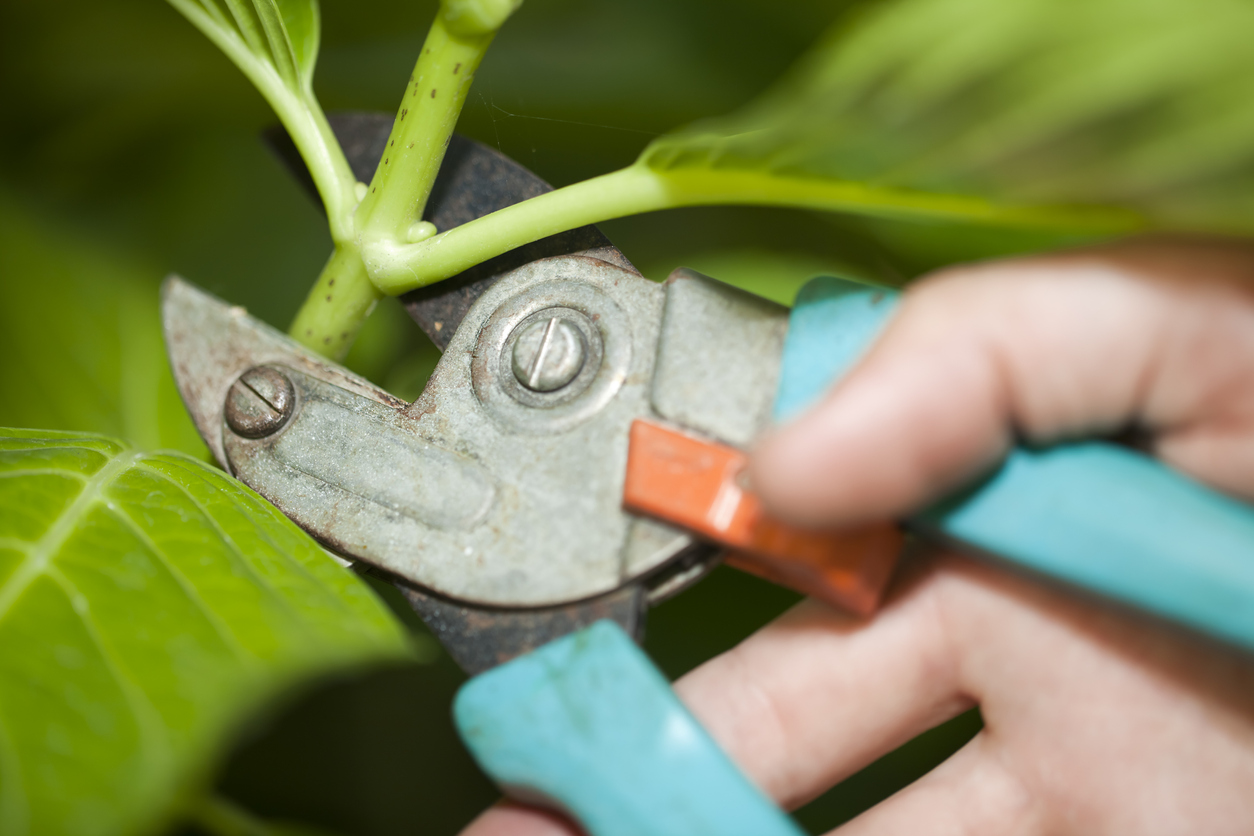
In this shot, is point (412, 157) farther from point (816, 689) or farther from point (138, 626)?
point (816, 689)

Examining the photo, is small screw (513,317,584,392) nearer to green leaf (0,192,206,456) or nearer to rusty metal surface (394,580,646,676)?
rusty metal surface (394,580,646,676)

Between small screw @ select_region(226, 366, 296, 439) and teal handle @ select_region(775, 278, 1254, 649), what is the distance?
1.35ft

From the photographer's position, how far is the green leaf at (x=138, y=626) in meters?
0.44

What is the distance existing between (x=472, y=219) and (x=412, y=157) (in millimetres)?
82

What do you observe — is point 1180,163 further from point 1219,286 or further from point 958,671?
point 958,671

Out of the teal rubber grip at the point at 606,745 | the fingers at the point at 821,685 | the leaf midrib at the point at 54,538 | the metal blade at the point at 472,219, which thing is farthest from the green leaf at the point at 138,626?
the fingers at the point at 821,685

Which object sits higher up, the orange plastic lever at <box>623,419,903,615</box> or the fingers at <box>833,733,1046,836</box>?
the orange plastic lever at <box>623,419,903,615</box>

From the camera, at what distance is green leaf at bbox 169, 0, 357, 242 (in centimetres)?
69

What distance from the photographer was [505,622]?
0.63 meters

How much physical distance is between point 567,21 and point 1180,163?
0.87m

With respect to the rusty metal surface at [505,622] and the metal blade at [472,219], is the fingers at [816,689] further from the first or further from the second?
the metal blade at [472,219]

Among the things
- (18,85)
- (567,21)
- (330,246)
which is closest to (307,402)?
(330,246)

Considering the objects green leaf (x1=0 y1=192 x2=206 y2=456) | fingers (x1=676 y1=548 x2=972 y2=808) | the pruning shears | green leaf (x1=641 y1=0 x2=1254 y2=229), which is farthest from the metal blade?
green leaf (x1=0 y1=192 x2=206 y2=456)

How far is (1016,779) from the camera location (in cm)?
72
